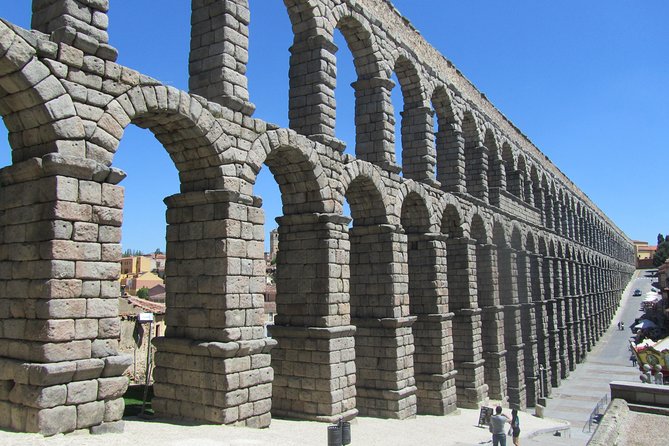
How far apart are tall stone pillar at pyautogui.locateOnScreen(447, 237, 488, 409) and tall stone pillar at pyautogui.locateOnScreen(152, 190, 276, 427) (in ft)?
38.3

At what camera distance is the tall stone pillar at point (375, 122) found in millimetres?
16594

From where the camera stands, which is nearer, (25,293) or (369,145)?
(25,293)

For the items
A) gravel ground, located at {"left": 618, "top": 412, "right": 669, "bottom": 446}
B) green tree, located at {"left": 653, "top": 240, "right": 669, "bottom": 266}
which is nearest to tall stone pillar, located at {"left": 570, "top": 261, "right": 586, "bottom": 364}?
gravel ground, located at {"left": 618, "top": 412, "right": 669, "bottom": 446}

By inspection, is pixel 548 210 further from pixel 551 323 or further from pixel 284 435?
pixel 284 435

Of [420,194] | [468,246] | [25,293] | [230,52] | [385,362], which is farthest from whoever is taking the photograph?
[468,246]

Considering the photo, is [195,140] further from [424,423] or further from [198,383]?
[424,423]

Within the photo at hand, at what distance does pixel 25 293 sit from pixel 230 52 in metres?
6.02

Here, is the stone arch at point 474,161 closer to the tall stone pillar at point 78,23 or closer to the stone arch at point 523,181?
the stone arch at point 523,181

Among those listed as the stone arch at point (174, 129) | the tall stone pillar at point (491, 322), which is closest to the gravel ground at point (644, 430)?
the stone arch at point (174, 129)

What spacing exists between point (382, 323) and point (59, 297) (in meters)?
9.62

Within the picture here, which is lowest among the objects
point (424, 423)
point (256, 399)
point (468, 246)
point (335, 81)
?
point (424, 423)

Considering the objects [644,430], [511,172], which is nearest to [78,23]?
[644,430]

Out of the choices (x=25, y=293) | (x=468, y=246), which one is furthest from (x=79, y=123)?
(x=468, y=246)

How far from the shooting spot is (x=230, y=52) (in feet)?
37.0
